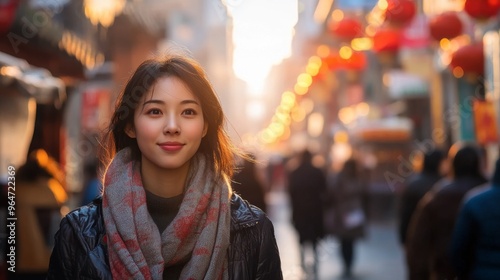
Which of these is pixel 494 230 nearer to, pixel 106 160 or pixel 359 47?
pixel 106 160

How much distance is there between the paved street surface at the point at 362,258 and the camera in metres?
12.9

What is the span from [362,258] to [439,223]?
344 inches

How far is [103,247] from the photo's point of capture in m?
2.77

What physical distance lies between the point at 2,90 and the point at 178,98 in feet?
19.9

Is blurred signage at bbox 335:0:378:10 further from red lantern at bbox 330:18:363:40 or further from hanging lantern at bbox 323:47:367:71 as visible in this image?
red lantern at bbox 330:18:363:40

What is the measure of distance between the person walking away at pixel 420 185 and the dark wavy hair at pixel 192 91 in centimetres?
627

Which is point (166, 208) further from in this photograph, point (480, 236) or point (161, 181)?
point (480, 236)

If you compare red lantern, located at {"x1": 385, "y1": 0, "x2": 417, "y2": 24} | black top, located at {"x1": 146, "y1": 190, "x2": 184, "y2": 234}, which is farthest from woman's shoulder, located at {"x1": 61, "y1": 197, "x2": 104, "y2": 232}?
red lantern, located at {"x1": 385, "y1": 0, "x2": 417, "y2": 24}

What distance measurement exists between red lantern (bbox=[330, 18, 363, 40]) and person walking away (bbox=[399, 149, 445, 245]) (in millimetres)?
7429

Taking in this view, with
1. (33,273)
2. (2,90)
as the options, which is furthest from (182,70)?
(2,90)

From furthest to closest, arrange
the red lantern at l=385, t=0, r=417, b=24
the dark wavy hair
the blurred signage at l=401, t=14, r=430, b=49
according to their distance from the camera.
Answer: the blurred signage at l=401, t=14, r=430, b=49 → the red lantern at l=385, t=0, r=417, b=24 → the dark wavy hair

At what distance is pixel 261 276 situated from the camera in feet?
9.47

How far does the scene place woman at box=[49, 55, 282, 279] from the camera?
8.95 ft

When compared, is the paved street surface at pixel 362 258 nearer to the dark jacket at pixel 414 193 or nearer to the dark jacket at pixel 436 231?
the dark jacket at pixel 414 193
